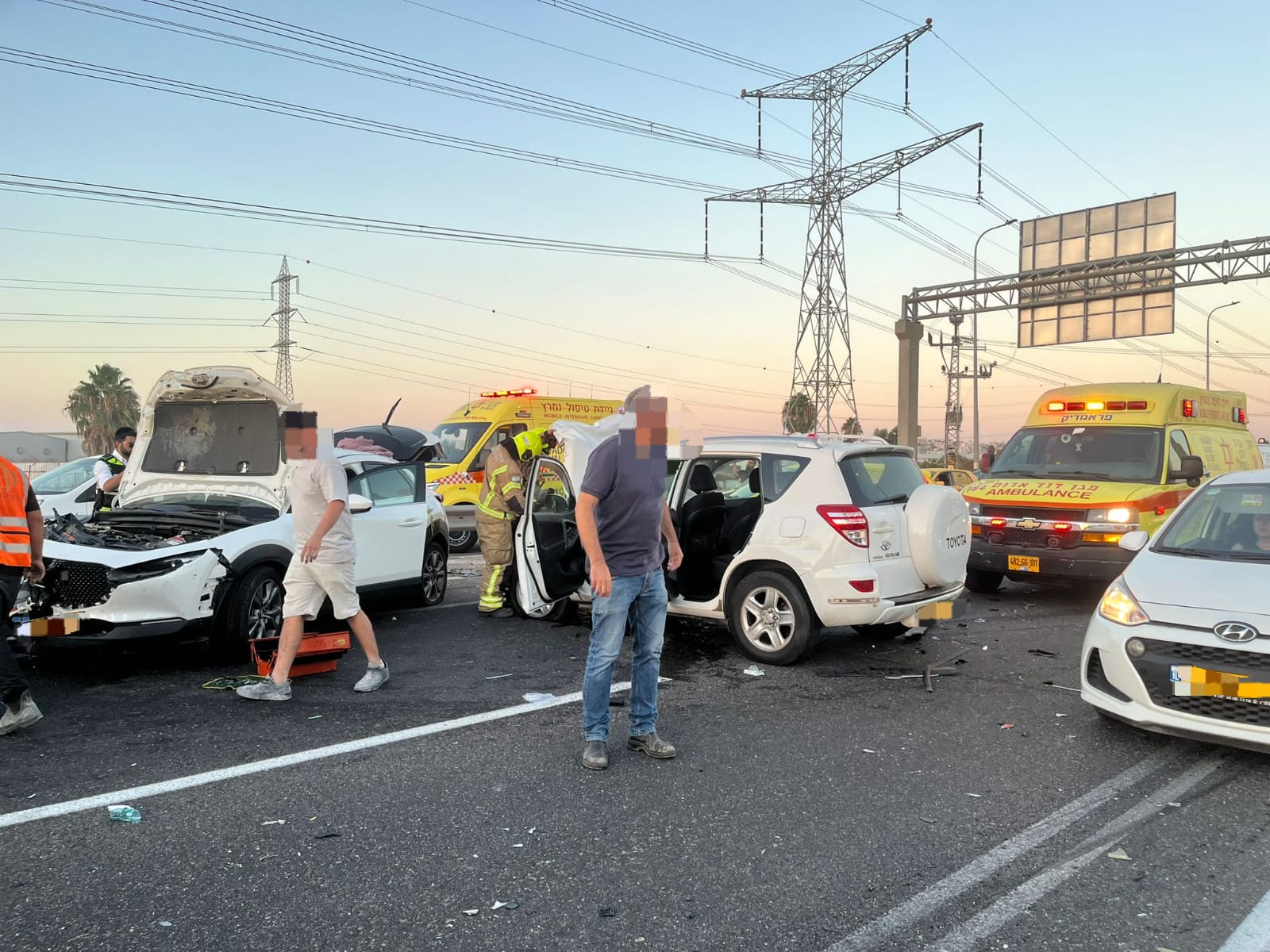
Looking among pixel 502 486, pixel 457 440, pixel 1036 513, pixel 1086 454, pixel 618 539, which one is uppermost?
pixel 457 440

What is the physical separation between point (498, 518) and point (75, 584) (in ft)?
12.0

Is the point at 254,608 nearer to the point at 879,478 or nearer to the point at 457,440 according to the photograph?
the point at 879,478

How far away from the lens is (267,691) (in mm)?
5609

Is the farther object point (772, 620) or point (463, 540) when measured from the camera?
point (463, 540)

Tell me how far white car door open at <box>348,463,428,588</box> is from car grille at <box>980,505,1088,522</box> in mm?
5953

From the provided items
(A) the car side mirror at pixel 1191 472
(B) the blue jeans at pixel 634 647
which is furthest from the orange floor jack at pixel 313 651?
(A) the car side mirror at pixel 1191 472

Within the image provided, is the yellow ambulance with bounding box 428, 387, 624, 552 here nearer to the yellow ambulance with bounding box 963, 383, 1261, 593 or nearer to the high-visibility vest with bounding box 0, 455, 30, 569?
the yellow ambulance with bounding box 963, 383, 1261, 593

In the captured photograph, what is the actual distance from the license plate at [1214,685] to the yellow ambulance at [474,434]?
9934 millimetres

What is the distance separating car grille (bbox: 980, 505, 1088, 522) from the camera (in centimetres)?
929

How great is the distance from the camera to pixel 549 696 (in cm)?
584

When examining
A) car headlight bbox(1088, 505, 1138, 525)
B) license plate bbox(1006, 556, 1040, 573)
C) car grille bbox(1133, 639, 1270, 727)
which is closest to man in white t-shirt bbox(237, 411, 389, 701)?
car grille bbox(1133, 639, 1270, 727)

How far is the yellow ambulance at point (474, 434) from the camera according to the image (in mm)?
14695

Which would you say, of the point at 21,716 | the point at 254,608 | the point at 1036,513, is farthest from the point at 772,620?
the point at 21,716

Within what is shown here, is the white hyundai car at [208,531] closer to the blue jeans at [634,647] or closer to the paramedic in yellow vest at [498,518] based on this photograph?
the paramedic in yellow vest at [498,518]
